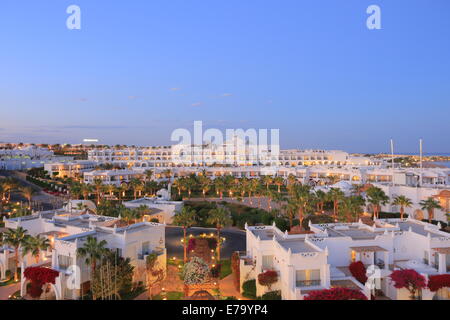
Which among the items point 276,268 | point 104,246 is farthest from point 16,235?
point 276,268

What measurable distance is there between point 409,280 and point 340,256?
15.0 ft

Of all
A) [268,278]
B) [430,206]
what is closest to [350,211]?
[430,206]

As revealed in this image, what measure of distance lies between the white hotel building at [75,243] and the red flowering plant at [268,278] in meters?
8.44

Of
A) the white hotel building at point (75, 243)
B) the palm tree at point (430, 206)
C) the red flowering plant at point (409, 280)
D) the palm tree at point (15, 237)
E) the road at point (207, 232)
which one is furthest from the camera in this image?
the palm tree at point (430, 206)

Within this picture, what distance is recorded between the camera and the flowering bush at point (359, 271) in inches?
832

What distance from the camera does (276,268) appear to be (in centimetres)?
2158

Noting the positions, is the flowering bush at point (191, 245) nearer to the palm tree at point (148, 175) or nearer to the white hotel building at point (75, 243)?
the white hotel building at point (75, 243)

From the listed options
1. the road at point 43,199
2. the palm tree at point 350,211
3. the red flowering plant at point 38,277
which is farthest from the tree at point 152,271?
the road at point 43,199

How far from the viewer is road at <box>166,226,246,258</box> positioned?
31.3 m

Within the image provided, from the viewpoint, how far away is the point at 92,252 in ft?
70.6

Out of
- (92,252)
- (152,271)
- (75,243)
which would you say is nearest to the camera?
(92,252)

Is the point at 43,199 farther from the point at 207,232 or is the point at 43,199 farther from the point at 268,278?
the point at 268,278
